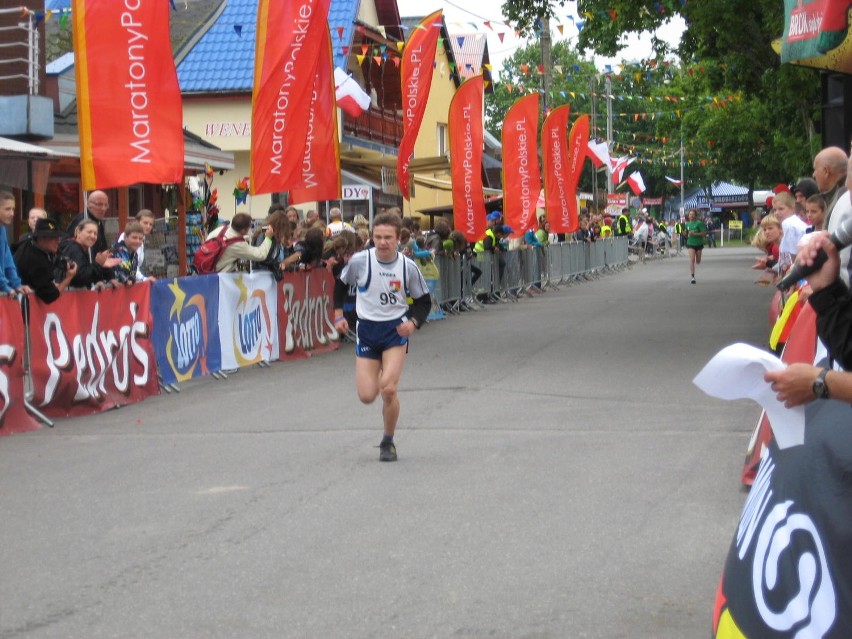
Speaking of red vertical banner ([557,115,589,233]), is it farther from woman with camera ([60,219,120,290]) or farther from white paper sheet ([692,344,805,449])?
white paper sheet ([692,344,805,449])

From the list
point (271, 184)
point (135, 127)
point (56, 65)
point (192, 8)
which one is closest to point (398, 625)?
point (135, 127)

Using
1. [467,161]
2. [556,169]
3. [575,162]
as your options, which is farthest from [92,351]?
[575,162]

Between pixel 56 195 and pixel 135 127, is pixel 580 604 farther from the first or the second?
pixel 56 195

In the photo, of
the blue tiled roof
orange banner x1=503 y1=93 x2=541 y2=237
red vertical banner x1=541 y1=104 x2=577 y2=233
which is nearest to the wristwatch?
orange banner x1=503 y1=93 x2=541 y2=237

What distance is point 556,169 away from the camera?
3281 cm

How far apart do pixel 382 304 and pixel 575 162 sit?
1025 inches

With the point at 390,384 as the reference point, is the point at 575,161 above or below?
above

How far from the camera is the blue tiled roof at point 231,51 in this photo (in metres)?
34.7

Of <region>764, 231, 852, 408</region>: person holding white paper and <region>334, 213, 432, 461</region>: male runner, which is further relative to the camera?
<region>334, 213, 432, 461</region>: male runner

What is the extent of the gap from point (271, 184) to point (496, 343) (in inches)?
149

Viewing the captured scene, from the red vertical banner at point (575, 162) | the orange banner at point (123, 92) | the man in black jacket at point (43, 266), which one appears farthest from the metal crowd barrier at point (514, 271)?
the man in black jacket at point (43, 266)

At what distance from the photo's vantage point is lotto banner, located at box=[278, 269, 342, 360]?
17.0m

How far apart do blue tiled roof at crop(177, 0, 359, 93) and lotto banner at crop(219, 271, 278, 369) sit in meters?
18.5

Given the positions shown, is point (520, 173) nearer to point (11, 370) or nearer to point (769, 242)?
point (769, 242)
